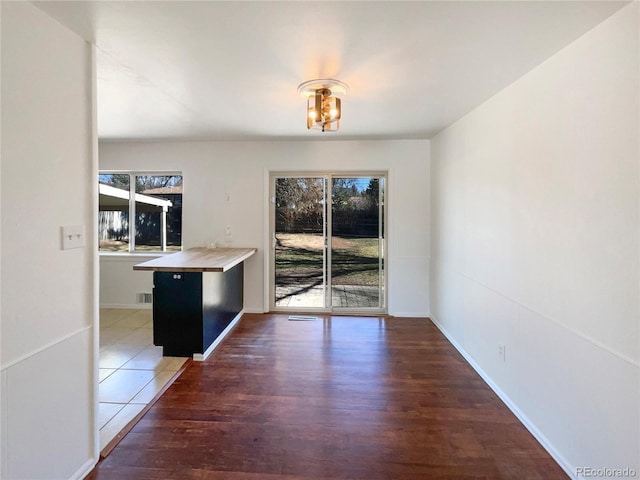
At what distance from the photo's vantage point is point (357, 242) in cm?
445

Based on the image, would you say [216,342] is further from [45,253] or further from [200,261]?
[45,253]

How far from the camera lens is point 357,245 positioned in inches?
175

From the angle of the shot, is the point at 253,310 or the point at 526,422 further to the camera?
the point at 253,310

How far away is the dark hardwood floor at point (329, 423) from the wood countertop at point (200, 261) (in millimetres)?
876

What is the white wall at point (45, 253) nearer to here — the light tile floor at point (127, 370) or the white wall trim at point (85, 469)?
the white wall trim at point (85, 469)

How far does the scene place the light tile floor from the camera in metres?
2.19

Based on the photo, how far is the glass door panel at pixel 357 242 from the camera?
4.40 metres

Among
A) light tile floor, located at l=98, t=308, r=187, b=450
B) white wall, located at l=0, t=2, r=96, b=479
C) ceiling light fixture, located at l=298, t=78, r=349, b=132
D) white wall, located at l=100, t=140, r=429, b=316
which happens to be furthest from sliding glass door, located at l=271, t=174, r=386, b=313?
white wall, located at l=0, t=2, r=96, b=479

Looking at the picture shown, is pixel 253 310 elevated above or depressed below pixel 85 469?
above

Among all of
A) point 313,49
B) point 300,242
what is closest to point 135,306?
point 300,242

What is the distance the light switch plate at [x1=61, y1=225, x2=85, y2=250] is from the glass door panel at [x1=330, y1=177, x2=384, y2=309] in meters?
3.11

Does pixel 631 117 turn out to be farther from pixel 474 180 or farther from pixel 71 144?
pixel 71 144

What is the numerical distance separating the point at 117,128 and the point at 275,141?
71.3 inches

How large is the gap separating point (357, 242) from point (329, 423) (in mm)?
2637
